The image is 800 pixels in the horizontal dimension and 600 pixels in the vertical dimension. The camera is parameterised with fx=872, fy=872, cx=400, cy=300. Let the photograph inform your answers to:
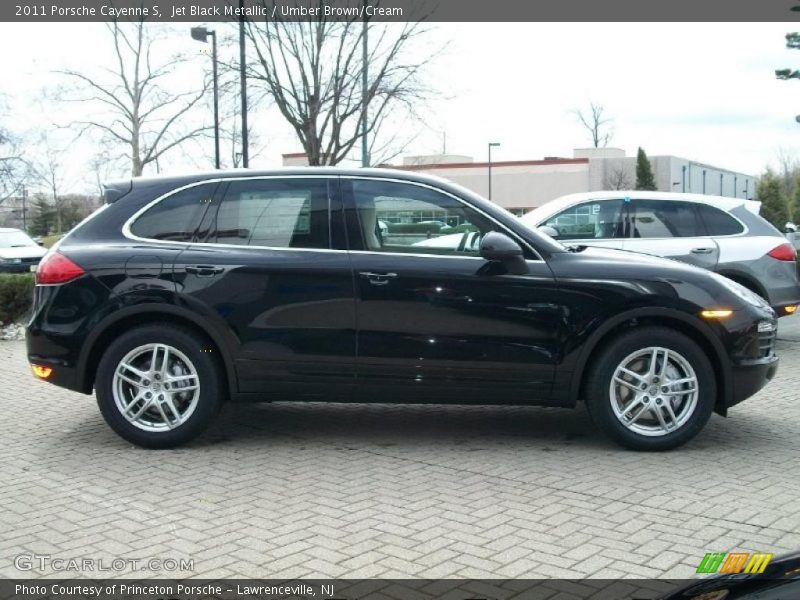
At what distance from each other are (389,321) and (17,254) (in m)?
21.9

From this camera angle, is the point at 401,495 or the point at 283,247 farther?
the point at 283,247

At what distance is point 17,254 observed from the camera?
24.7m

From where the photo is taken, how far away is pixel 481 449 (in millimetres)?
5785

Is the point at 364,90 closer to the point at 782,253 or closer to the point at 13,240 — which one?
the point at 13,240

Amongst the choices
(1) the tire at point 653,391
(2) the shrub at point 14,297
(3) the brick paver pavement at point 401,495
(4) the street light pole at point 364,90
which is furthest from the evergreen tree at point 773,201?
(1) the tire at point 653,391

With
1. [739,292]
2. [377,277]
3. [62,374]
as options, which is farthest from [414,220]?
[62,374]

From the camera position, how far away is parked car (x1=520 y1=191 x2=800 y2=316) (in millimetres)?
9305

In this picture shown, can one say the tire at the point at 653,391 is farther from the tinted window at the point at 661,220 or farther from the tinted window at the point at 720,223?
the tinted window at the point at 720,223

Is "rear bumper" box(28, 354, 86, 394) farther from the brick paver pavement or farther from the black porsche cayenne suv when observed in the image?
the brick paver pavement

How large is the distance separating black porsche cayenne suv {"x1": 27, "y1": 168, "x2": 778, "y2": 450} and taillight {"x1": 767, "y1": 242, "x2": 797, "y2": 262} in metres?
3.81

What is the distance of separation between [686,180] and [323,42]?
205ft

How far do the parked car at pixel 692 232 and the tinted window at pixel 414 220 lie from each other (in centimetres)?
363

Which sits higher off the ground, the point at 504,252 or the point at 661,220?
the point at 661,220

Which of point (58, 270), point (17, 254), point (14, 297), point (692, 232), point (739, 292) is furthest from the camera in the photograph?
point (17, 254)
